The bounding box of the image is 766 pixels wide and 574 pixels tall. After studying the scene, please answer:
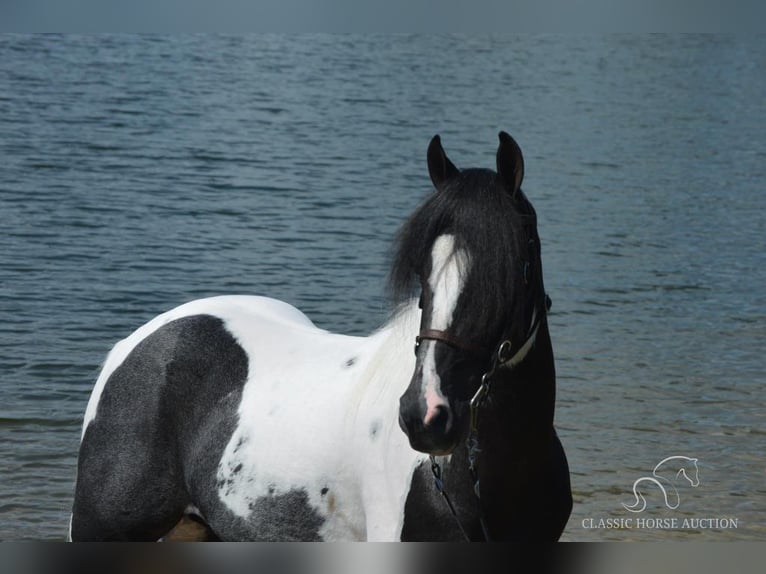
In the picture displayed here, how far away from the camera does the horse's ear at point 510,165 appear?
2.20 metres

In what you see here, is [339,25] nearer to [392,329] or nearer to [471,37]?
[471,37]

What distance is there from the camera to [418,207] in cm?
226

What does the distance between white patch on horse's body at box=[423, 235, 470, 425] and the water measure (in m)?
0.23

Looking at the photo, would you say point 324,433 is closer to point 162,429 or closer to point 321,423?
point 321,423

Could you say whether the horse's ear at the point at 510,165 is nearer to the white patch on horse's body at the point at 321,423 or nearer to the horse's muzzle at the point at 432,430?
the white patch on horse's body at the point at 321,423

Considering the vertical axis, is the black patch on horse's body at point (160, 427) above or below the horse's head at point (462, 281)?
below

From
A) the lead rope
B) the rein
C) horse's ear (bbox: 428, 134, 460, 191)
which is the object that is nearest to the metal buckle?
the rein

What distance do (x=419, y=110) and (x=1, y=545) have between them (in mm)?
13149

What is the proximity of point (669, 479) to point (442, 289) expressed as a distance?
3.17 m

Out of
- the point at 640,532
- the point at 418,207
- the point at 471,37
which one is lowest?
the point at 640,532

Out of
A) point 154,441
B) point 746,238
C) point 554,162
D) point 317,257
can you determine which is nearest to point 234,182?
point 317,257

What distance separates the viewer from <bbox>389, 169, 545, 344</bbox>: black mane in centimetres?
212

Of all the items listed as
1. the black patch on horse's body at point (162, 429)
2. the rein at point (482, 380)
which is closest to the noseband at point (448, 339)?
the rein at point (482, 380)

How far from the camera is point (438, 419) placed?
2.02 metres
